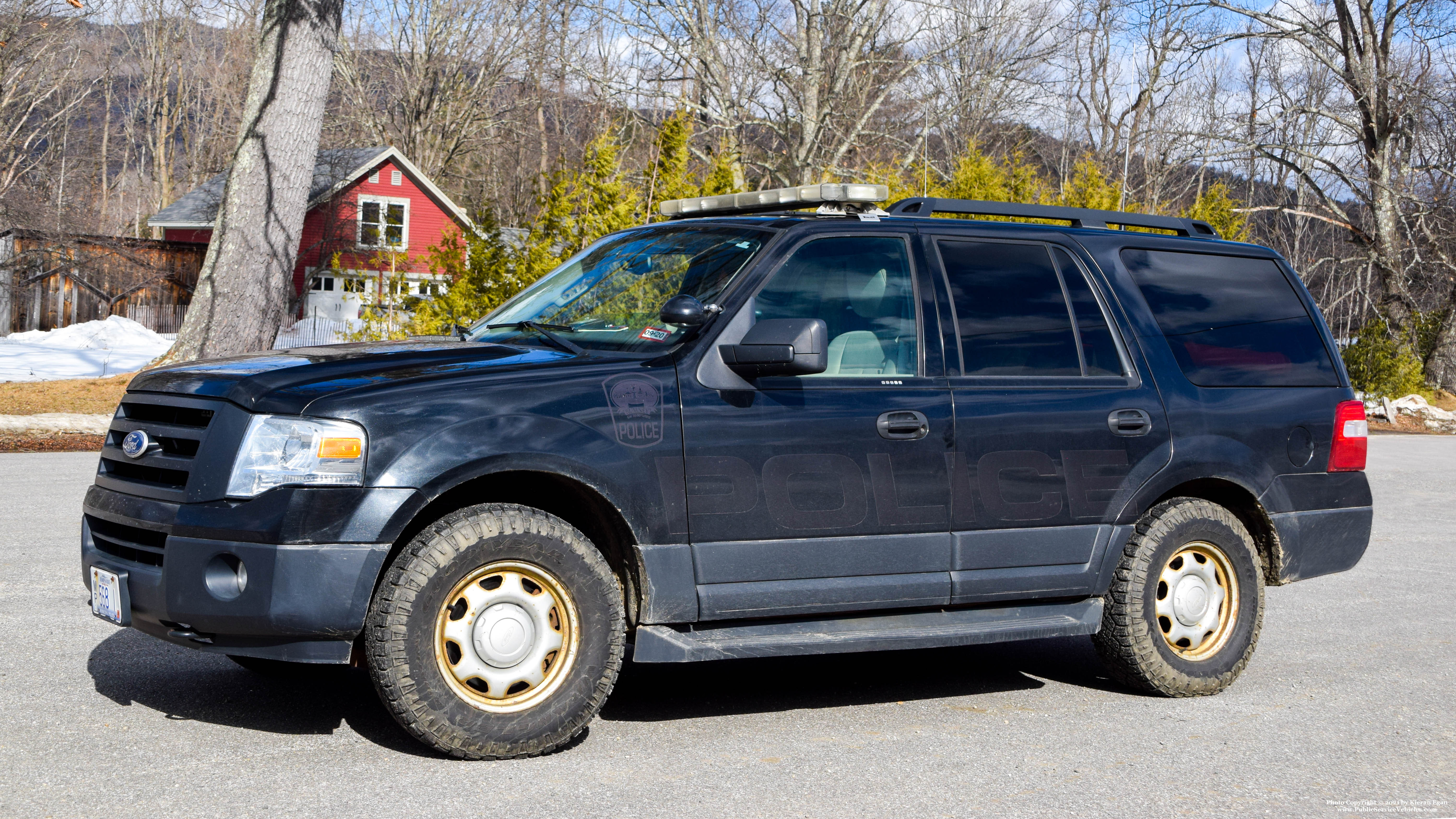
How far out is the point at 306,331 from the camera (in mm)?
37688

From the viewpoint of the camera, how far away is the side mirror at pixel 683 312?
4.75 metres

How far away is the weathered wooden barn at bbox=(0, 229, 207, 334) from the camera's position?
123 ft

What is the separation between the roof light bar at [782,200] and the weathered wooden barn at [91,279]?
34.4 meters

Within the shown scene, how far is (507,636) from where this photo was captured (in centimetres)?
447

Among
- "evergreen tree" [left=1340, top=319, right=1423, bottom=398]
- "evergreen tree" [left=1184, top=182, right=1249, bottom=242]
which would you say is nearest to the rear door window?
"evergreen tree" [left=1184, top=182, right=1249, bottom=242]

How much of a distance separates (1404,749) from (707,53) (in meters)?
18.2

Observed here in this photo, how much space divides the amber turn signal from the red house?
126 ft

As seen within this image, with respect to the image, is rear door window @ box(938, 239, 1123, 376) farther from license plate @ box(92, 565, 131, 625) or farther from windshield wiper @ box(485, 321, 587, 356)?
license plate @ box(92, 565, 131, 625)

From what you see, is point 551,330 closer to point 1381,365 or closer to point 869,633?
point 869,633

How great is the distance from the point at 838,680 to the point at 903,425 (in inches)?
58.4

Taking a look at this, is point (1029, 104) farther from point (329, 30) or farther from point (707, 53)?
point (329, 30)

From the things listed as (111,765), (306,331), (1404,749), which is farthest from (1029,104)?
(111,765)

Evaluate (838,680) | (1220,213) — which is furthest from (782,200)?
(1220,213)

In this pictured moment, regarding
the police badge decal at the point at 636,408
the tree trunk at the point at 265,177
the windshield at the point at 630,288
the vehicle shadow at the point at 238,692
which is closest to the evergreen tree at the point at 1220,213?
the tree trunk at the point at 265,177
